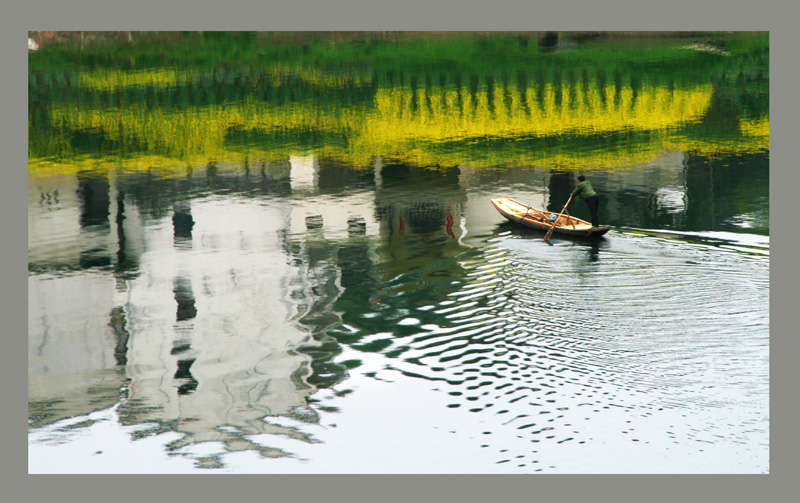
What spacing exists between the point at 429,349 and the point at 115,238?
4.58m

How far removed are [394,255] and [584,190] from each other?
2715mm

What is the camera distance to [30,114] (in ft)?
37.1

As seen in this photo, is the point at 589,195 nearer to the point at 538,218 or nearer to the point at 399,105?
the point at 538,218

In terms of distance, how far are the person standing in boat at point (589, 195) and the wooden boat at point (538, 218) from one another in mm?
128

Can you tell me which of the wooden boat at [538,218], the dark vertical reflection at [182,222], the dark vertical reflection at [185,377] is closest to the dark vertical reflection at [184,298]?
the dark vertical reflection at [185,377]

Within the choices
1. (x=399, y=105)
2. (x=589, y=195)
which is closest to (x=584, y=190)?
(x=589, y=195)

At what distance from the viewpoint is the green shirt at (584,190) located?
12382mm

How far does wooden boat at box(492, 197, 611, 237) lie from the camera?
40.4ft

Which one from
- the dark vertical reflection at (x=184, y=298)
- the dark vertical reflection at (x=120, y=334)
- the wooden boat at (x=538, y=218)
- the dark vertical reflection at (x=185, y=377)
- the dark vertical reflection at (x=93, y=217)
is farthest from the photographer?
the wooden boat at (x=538, y=218)

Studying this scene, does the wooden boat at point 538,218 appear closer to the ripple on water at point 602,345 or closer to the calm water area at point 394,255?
the calm water area at point 394,255

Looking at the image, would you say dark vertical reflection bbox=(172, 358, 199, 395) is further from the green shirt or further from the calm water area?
the green shirt

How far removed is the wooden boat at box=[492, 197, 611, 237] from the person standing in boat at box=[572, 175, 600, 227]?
13 cm

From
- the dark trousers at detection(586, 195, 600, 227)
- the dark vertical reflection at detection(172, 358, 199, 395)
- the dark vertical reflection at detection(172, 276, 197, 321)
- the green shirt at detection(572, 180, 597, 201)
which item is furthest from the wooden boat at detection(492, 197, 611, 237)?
the dark vertical reflection at detection(172, 358, 199, 395)

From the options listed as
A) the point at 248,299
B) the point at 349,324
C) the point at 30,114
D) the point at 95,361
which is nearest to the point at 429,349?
the point at 349,324
